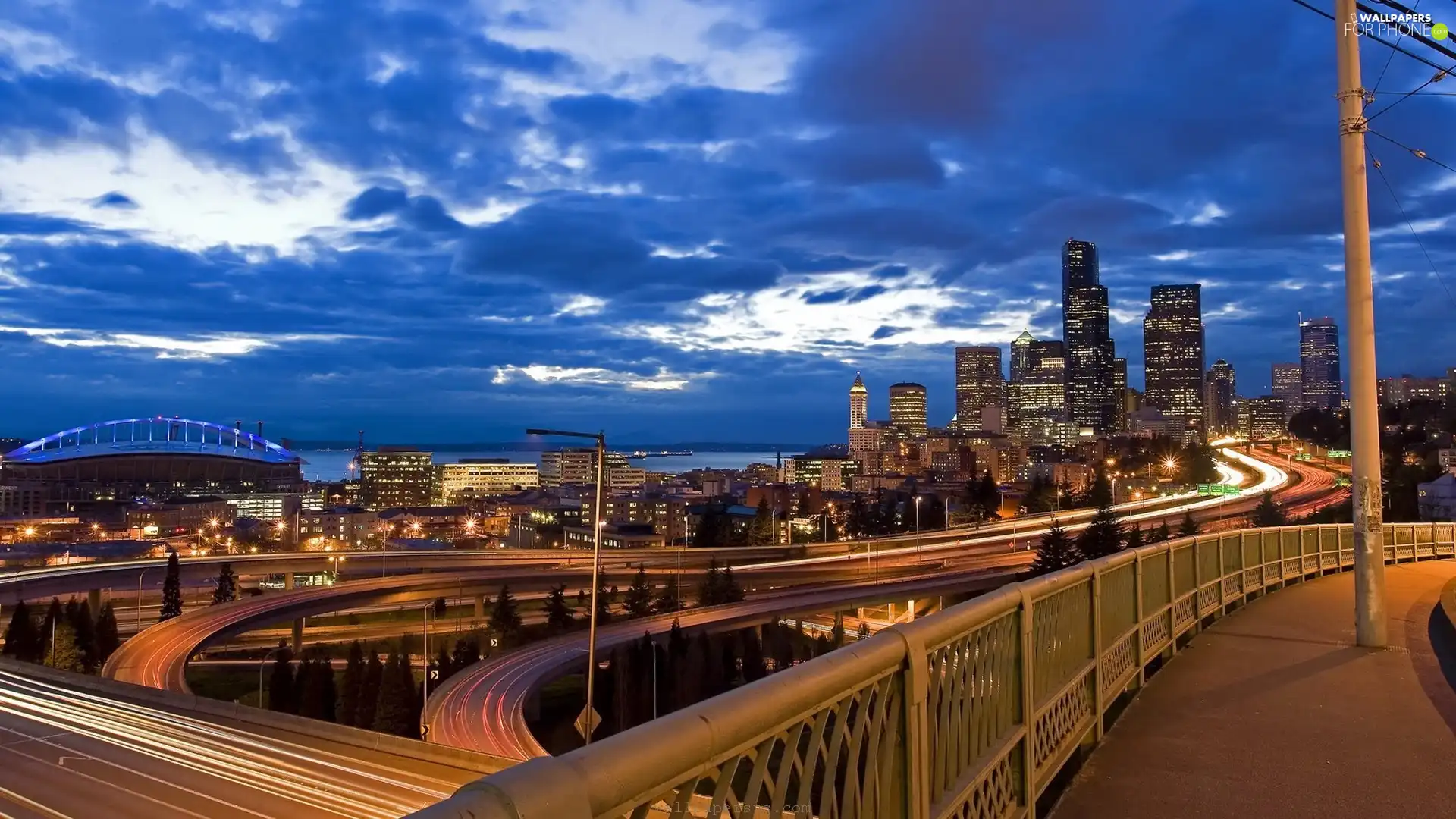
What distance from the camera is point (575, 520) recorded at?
93.8 meters

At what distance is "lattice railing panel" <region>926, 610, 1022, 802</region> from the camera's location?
11.5 feet

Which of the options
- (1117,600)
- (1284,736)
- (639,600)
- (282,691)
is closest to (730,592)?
(639,600)

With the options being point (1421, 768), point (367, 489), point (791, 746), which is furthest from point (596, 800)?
point (367, 489)

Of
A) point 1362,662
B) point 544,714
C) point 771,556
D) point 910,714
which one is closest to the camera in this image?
point 910,714

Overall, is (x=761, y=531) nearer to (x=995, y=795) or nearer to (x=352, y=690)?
(x=352, y=690)

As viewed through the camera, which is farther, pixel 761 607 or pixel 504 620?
pixel 504 620

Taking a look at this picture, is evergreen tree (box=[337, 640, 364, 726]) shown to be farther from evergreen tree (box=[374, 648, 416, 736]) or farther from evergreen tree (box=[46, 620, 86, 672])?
evergreen tree (box=[46, 620, 86, 672])

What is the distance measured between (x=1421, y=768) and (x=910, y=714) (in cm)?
435

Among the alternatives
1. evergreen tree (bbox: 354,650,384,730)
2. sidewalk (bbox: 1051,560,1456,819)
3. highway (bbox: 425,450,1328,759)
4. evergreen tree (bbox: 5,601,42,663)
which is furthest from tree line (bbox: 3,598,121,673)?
sidewalk (bbox: 1051,560,1456,819)

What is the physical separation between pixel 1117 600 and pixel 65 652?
41.8 metres

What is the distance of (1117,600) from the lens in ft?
23.2

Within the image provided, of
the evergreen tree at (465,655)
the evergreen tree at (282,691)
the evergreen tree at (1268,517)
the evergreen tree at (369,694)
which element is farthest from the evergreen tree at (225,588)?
the evergreen tree at (1268,517)

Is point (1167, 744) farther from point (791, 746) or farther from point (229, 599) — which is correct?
point (229, 599)

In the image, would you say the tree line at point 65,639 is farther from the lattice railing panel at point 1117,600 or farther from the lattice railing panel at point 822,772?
the lattice railing panel at point 822,772
